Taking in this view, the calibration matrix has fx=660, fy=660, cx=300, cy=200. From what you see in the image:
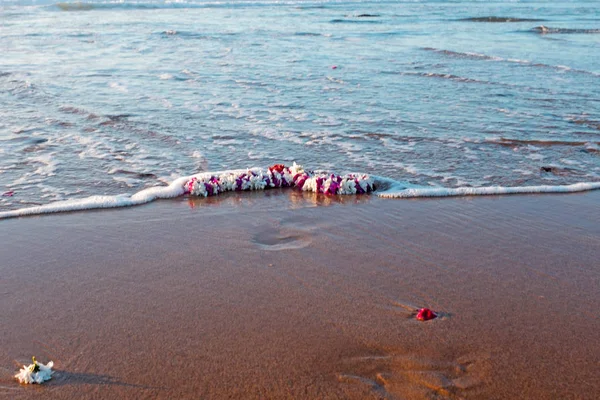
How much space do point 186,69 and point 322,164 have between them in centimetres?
745

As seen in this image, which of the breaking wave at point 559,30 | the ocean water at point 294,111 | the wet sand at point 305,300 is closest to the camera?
the wet sand at point 305,300

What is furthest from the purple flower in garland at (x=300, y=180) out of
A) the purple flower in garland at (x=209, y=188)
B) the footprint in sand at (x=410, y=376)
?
the footprint in sand at (x=410, y=376)

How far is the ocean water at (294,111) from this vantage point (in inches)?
Result: 286

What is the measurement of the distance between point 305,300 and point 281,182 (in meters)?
2.57

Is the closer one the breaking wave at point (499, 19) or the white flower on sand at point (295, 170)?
the white flower on sand at point (295, 170)

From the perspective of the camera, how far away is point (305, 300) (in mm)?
4285

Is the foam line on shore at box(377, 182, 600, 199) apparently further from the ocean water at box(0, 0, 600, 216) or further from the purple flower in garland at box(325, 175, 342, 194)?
the purple flower in garland at box(325, 175, 342, 194)

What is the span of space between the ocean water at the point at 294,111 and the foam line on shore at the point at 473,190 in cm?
5

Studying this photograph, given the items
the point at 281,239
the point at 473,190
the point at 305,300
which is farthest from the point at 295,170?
the point at 305,300

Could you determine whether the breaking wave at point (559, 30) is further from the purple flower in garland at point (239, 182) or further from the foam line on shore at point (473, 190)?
the purple flower in garland at point (239, 182)

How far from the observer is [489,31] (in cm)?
2428

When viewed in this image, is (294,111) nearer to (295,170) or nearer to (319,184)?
(295,170)

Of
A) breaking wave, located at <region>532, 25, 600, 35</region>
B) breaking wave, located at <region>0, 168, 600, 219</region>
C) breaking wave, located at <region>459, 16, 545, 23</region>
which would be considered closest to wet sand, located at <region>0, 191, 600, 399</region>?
breaking wave, located at <region>0, 168, 600, 219</region>

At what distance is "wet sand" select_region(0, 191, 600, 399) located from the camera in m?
3.42
